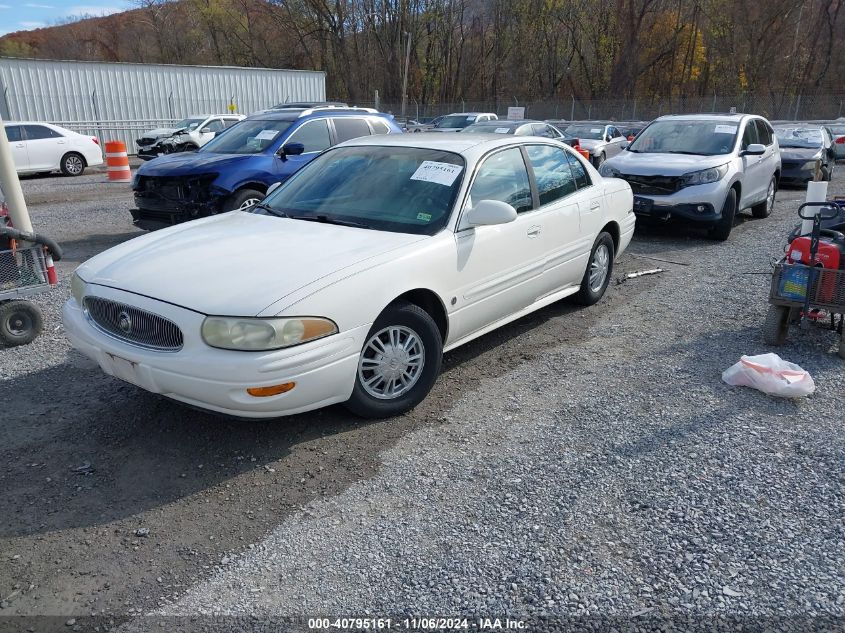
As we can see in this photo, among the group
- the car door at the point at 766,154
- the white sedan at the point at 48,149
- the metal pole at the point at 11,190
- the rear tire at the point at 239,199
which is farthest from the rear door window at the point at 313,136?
the white sedan at the point at 48,149

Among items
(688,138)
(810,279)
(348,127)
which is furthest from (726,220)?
(348,127)

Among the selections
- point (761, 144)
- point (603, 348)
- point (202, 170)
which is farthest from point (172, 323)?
point (761, 144)

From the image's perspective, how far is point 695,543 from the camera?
9.95 ft

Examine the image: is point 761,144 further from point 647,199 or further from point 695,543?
point 695,543

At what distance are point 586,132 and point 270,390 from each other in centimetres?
1798

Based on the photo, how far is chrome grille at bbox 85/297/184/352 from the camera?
3514 mm

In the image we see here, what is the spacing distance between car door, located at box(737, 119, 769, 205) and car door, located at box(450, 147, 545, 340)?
626 cm

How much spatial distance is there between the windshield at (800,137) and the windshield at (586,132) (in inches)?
179

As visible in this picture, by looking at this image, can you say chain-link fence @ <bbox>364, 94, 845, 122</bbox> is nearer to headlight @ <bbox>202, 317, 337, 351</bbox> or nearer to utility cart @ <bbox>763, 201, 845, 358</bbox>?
utility cart @ <bbox>763, 201, 845, 358</bbox>

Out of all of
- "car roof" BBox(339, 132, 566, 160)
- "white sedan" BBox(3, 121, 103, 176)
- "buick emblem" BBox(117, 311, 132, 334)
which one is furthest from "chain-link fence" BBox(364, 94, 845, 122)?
"buick emblem" BBox(117, 311, 132, 334)

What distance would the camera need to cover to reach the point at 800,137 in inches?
688

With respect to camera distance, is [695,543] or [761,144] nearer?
[695,543]

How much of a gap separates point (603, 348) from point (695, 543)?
2.59m

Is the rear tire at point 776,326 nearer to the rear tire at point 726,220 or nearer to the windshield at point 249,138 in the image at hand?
the rear tire at point 726,220
